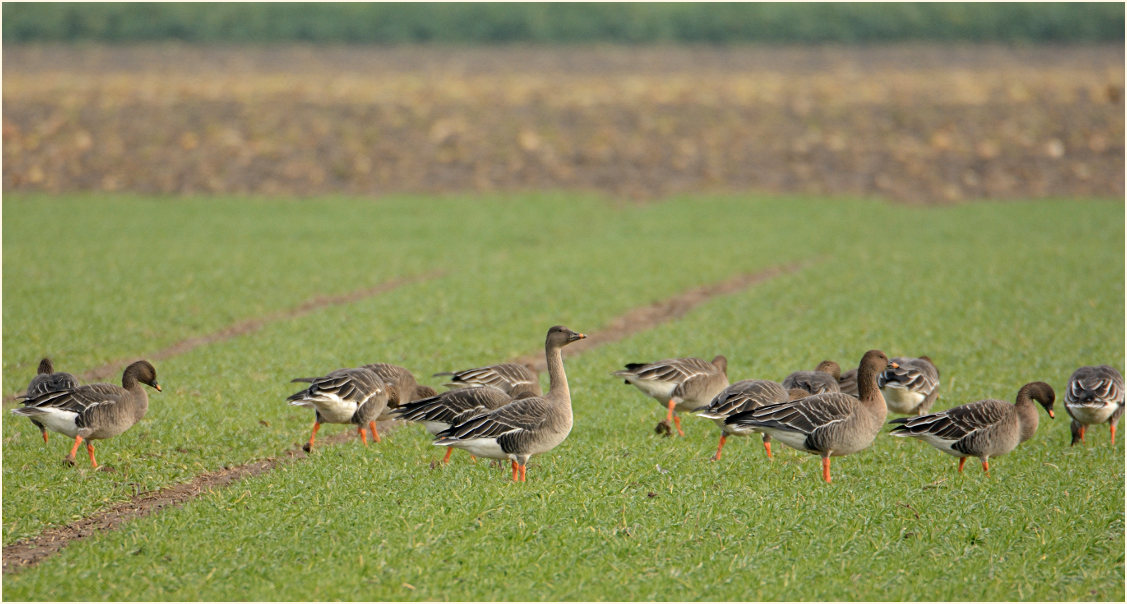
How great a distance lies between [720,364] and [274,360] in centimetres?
767

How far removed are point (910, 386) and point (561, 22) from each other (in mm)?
110316

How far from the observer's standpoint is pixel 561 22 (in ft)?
390

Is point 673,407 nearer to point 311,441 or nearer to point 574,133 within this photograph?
point 311,441

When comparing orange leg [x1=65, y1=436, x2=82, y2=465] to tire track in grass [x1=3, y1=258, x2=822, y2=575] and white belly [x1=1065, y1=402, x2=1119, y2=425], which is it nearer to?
tire track in grass [x1=3, y1=258, x2=822, y2=575]

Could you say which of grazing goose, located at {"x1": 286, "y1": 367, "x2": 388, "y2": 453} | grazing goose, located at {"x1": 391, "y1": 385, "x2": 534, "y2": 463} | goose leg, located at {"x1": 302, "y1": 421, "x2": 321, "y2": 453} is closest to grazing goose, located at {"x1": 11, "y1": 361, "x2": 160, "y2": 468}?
grazing goose, located at {"x1": 286, "y1": 367, "x2": 388, "y2": 453}

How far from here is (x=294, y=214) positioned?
129 feet

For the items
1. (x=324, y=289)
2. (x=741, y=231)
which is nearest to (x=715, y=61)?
(x=741, y=231)

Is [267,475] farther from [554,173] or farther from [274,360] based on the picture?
[554,173]

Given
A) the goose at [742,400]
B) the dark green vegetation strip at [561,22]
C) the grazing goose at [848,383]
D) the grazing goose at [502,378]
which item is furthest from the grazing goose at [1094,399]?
the dark green vegetation strip at [561,22]

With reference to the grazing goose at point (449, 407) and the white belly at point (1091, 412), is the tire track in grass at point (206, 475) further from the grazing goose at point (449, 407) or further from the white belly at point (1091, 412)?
the white belly at point (1091, 412)

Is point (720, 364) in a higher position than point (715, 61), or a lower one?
lower

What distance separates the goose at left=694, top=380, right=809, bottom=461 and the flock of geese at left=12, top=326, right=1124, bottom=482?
2 cm

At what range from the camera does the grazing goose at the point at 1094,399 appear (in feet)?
42.0

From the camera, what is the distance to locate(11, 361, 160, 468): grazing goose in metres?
11.8
